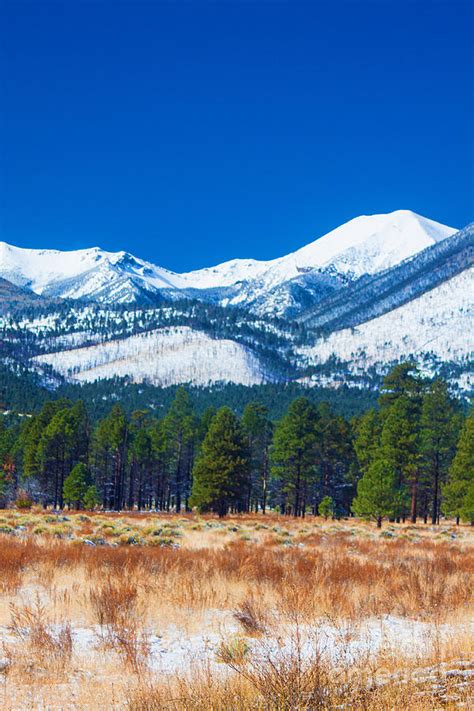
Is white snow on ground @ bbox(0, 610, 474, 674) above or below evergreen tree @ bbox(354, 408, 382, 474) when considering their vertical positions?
below

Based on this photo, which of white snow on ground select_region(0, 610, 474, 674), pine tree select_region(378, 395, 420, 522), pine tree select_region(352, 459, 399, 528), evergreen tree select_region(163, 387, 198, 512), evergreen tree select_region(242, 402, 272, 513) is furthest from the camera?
evergreen tree select_region(163, 387, 198, 512)

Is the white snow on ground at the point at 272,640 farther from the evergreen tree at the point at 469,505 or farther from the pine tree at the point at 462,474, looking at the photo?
the pine tree at the point at 462,474

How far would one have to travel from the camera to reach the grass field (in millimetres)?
5465

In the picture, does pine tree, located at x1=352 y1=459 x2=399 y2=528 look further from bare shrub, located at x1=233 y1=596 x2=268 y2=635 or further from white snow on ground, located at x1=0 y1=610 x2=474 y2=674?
bare shrub, located at x1=233 y1=596 x2=268 y2=635

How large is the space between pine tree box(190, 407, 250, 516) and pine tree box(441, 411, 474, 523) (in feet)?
50.7

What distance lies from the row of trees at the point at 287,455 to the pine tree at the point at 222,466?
8cm

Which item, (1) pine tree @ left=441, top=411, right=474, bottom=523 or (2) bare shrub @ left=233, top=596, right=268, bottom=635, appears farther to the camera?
(1) pine tree @ left=441, top=411, right=474, bottom=523

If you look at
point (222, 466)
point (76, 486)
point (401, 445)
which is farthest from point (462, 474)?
point (76, 486)

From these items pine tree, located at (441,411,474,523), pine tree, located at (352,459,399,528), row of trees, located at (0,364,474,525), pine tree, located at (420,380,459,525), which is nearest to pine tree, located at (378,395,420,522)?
row of trees, located at (0,364,474,525)

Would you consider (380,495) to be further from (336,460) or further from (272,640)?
(272,640)

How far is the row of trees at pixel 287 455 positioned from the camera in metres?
45.9

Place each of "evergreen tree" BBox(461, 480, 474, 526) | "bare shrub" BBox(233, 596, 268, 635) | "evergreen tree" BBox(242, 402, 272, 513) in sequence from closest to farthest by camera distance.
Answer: "bare shrub" BBox(233, 596, 268, 635)
"evergreen tree" BBox(461, 480, 474, 526)
"evergreen tree" BBox(242, 402, 272, 513)

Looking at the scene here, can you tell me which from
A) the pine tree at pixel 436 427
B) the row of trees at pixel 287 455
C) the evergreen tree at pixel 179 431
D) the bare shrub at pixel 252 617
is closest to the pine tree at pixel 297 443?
the row of trees at pixel 287 455

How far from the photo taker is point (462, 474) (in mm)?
45344
